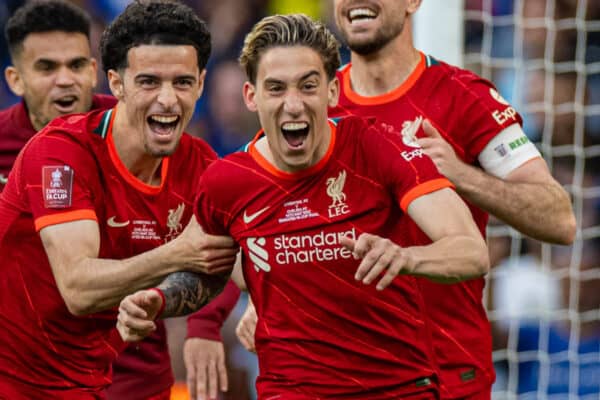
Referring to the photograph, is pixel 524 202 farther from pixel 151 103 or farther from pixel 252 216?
pixel 151 103

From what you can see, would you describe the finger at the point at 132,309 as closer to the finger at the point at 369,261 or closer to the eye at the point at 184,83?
the finger at the point at 369,261

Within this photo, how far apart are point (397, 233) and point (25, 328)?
1.28m

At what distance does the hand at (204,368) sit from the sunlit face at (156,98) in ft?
2.66

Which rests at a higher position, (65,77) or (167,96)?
(65,77)

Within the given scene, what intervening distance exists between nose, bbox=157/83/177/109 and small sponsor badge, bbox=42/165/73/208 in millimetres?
363

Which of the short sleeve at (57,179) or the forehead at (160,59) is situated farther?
the forehead at (160,59)

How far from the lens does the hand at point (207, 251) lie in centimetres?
364

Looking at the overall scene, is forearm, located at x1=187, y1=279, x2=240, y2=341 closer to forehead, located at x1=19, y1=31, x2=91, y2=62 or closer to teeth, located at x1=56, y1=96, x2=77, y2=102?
teeth, located at x1=56, y1=96, x2=77, y2=102

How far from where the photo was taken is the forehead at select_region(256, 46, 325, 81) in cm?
353

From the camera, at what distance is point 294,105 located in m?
3.46

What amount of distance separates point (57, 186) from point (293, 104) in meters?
0.83

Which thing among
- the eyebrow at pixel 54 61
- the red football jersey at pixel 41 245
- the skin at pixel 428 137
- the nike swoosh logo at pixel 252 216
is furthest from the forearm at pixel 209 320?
the eyebrow at pixel 54 61

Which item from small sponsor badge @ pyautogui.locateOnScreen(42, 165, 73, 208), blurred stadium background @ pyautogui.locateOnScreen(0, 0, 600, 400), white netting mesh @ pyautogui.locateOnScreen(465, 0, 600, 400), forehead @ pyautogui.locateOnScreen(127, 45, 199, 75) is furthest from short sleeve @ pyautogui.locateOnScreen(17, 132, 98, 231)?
white netting mesh @ pyautogui.locateOnScreen(465, 0, 600, 400)

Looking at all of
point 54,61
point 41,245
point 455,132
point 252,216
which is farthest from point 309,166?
point 54,61
